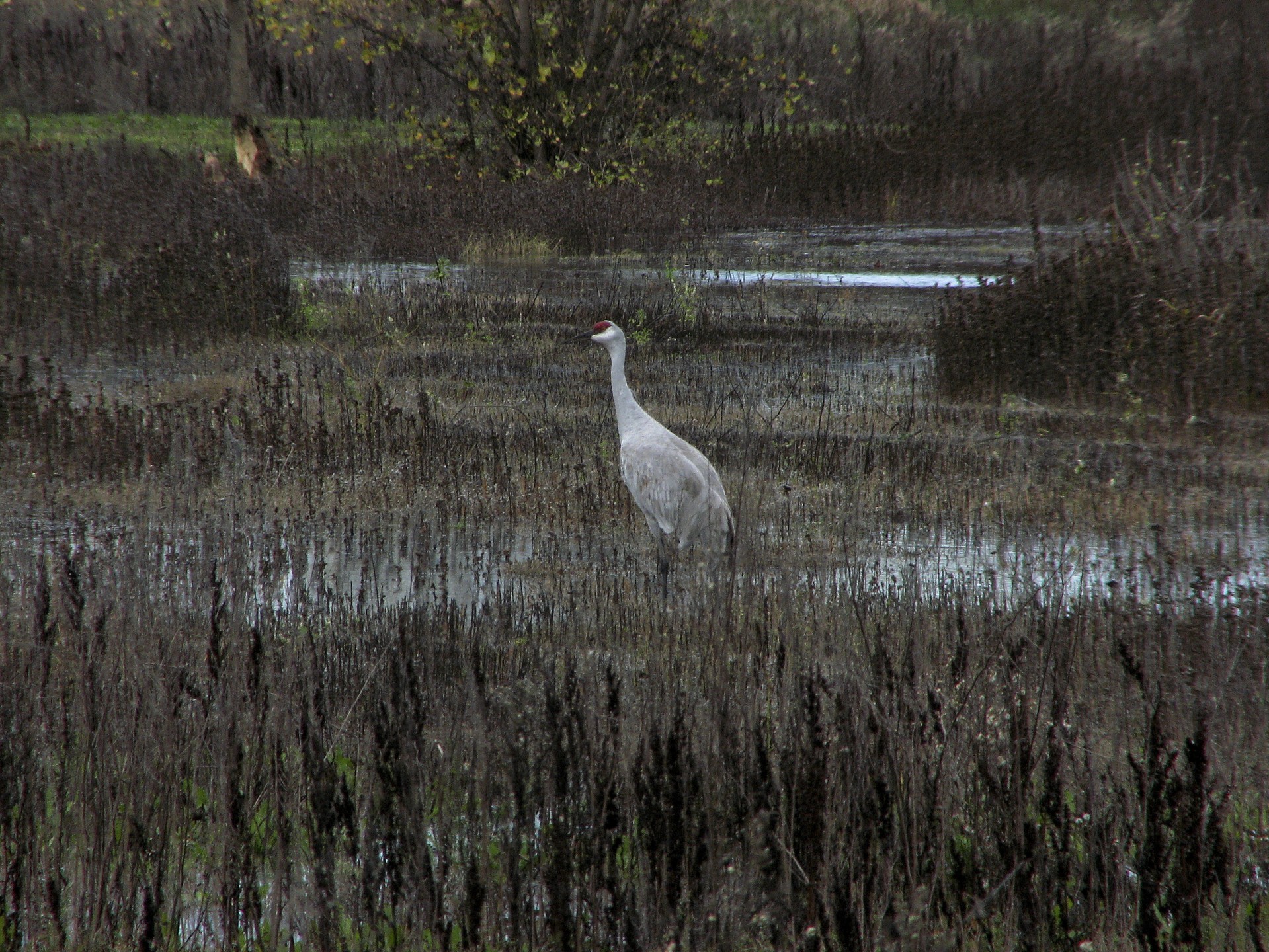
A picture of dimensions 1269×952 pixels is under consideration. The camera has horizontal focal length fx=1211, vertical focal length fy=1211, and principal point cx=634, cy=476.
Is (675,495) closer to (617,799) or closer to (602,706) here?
(602,706)

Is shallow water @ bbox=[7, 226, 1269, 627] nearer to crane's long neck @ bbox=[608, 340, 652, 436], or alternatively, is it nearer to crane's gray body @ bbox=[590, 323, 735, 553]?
crane's gray body @ bbox=[590, 323, 735, 553]

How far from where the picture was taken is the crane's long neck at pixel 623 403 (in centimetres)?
676

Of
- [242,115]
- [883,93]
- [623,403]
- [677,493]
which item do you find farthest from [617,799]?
[883,93]

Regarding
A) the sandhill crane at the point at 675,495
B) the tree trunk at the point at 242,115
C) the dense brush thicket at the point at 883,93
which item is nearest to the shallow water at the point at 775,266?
the dense brush thicket at the point at 883,93

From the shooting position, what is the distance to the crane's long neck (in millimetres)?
6762

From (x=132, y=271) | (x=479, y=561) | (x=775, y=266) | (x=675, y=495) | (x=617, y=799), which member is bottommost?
(x=775, y=266)

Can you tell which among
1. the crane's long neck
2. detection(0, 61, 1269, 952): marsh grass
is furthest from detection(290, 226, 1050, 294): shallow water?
the crane's long neck

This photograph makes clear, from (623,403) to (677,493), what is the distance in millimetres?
1079

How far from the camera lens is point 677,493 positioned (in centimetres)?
600

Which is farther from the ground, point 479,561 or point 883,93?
point 883,93

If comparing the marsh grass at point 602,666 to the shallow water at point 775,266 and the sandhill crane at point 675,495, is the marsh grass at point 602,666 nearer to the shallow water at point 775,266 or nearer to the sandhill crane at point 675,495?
the sandhill crane at point 675,495

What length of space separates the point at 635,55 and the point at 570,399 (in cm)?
1147

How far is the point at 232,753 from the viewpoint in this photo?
9.96 ft

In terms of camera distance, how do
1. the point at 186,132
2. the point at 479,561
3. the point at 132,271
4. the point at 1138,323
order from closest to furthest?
the point at 479,561 → the point at 1138,323 → the point at 132,271 → the point at 186,132
